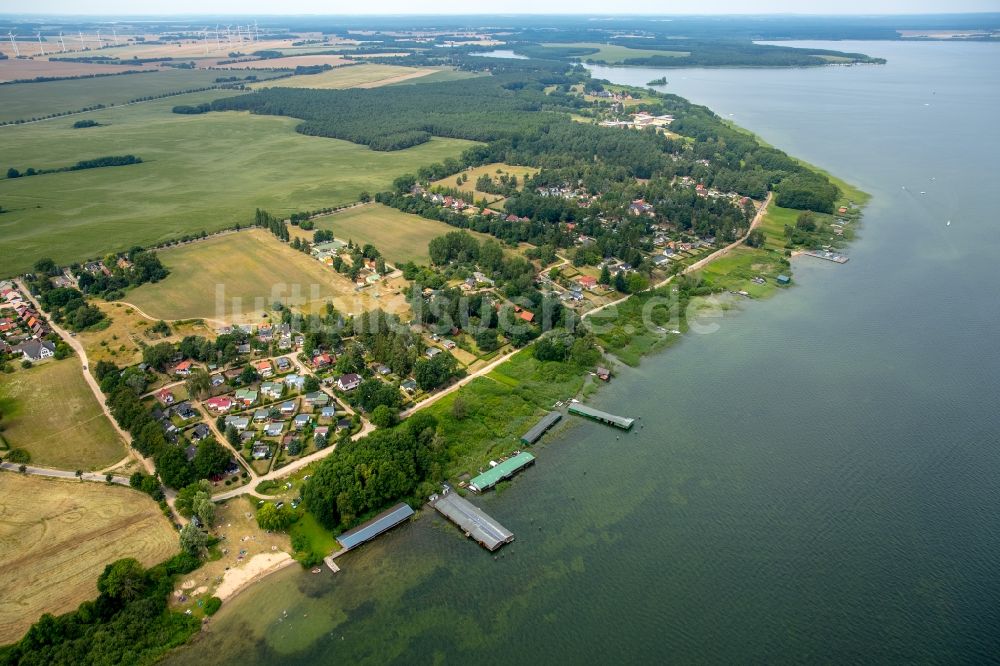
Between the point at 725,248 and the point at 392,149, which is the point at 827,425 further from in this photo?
the point at 392,149

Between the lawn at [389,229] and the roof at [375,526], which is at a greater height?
the lawn at [389,229]

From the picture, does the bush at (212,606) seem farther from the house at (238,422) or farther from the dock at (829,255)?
the dock at (829,255)

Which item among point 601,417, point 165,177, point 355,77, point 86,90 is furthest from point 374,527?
point 355,77

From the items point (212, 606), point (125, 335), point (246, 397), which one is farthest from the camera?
point (125, 335)

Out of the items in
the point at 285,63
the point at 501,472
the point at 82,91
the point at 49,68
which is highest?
the point at 285,63

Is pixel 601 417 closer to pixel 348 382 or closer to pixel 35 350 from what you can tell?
pixel 348 382

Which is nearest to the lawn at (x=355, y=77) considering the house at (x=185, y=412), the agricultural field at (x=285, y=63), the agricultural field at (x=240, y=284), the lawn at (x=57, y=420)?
the agricultural field at (x=285, y=63)
